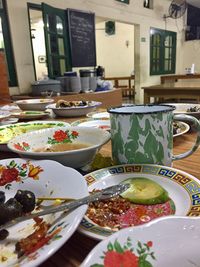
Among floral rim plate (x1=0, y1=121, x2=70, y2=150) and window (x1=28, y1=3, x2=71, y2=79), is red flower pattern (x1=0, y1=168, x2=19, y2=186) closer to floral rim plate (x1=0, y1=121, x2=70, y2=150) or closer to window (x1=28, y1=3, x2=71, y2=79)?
floral rim plate (x1=0, y1=121, x2=70, y2=150)

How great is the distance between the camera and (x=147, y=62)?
6027mm

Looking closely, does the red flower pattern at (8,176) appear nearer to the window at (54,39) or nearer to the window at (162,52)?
the window at (54,39)

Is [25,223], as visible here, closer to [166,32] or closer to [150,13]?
[150,13]

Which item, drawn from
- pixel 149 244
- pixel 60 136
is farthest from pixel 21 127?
pixel 149 244

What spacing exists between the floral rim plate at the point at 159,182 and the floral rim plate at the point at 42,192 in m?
0.04

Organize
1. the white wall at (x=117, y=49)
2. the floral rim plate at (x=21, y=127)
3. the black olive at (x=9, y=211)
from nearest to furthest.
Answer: the black olive at (x=9, y=211) → the floral rim plate at (x=21, y=127) → the white wall at (x=117, y=49)

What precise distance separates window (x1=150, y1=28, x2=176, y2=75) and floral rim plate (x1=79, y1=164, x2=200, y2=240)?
611 cm

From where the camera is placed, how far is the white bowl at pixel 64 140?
536mm

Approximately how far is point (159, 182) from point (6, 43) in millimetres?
3180

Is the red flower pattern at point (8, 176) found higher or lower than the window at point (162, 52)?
lower

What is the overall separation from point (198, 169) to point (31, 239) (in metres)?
0.42

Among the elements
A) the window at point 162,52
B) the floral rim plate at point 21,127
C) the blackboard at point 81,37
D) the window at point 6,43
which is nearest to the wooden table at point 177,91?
Result: the blackboard at point 81,37

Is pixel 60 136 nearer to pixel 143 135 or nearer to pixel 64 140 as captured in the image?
pixel 64 140

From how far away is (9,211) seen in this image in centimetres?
35
